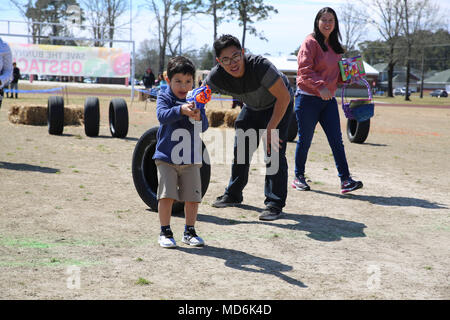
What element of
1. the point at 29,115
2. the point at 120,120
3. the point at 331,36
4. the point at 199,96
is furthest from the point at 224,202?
the point at 29,115

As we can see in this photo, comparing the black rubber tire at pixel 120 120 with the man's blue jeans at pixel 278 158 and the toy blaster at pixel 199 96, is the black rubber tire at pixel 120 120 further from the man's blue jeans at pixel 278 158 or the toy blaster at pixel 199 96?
the toy blaster at pixel 199 96

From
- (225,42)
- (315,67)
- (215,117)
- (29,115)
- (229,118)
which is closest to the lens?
(225,42)

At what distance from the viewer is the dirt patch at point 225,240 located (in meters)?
3.17

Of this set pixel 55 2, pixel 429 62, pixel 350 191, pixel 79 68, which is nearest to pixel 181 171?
pixel 350 191

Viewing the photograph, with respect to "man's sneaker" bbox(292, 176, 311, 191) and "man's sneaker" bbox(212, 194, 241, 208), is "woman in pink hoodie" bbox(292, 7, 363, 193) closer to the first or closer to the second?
"man's sneaker" bbox(292, 176, 311, 191)

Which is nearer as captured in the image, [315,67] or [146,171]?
[146,171]

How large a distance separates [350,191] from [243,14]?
43.0m

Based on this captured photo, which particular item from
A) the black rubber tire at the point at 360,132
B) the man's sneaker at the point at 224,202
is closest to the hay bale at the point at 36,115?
the black rubber tire at the point at 360,132

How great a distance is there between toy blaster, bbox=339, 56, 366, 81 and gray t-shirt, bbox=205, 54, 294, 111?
4.76 ft

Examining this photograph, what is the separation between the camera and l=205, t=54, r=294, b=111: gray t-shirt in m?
4.71

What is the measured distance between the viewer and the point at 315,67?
6094 mm

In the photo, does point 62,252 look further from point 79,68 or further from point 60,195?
point 79,68

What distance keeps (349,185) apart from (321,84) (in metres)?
1.22

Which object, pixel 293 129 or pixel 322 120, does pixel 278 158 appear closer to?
pixel 322 120
